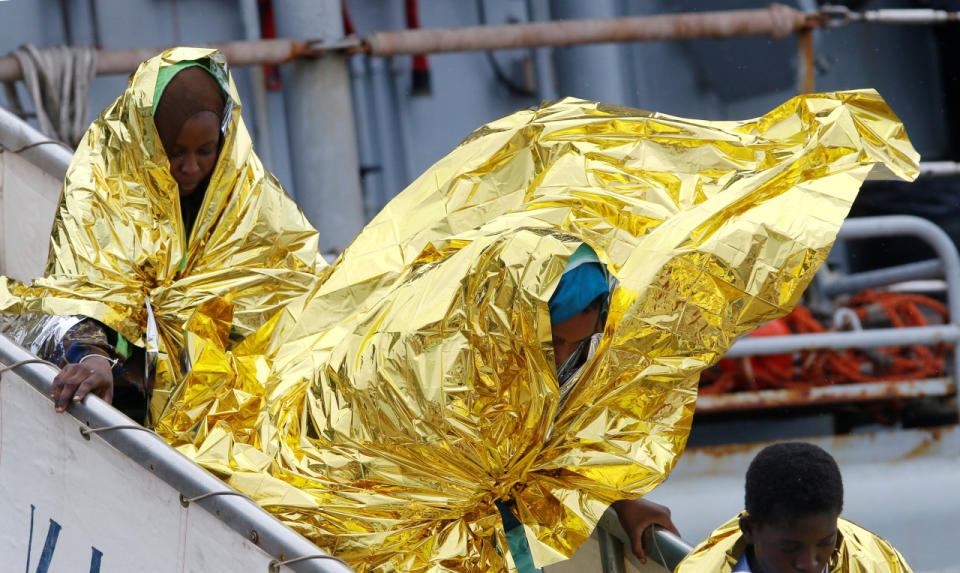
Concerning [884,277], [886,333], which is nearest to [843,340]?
[886,333]

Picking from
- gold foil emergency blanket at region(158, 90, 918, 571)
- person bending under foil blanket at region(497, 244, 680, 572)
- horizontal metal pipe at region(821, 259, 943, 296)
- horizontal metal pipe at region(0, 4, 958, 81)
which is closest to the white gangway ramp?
gold foil emergency blanket at region(158, 90, 918, 571)

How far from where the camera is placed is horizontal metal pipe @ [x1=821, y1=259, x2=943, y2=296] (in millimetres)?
3475

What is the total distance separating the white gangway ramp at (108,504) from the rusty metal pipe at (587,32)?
7.20 feet

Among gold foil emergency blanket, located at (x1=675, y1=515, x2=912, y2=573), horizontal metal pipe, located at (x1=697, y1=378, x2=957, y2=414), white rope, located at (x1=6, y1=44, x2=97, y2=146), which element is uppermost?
white rope, located at (x1=6, y1=44, x2=97, y2=146)

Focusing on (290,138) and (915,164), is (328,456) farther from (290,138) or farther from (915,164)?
(290,138)

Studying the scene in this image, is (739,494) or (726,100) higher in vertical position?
(726,100)

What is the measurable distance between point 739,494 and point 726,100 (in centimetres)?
199

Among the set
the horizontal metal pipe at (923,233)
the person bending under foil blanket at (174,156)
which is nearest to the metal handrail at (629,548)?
the person bending under foil blanket at (174,156)

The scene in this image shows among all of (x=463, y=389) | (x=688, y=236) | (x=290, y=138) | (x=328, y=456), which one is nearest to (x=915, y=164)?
(x=688, y=236)

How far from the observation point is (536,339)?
4.14 ft

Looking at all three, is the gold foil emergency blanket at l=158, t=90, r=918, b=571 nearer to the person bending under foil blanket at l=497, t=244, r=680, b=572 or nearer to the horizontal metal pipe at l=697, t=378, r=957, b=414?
the person bending under foil blanket at l=497, t=244, r=680, b=572

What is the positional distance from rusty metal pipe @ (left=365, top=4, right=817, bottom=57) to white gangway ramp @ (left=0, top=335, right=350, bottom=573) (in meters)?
2.19

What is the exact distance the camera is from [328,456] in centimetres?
141

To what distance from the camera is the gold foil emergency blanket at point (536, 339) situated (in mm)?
1288
